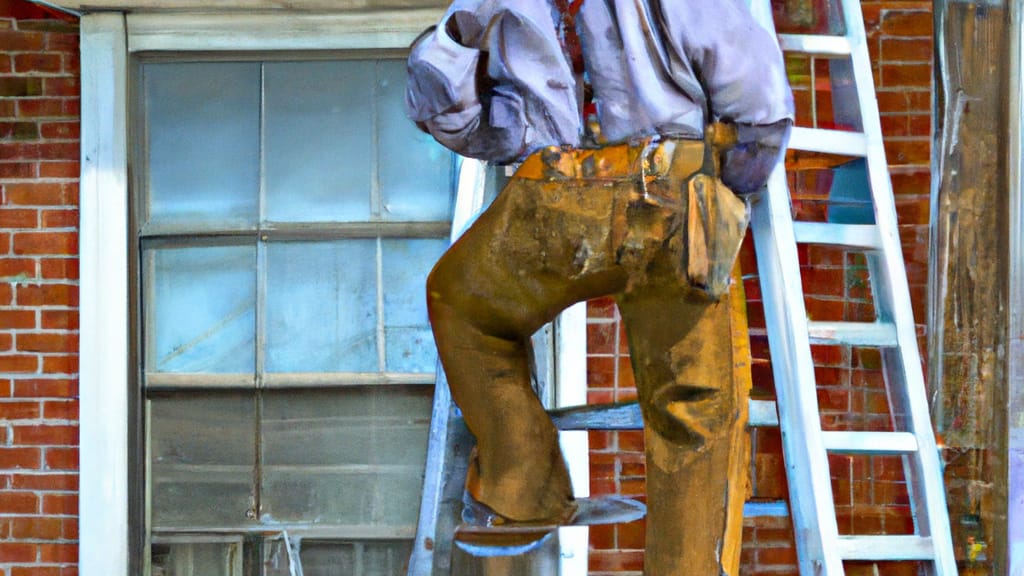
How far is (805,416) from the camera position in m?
2.42

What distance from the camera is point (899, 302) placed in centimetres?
260

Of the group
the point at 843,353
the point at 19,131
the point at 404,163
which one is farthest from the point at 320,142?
the point at 843,353

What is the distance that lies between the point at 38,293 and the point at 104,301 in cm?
20

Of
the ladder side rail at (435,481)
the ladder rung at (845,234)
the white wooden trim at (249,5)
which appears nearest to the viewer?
the ladder side rail at (435,481)

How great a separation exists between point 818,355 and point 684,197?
1546 millimetres

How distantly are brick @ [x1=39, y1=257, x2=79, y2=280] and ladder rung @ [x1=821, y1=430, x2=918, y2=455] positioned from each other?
1962 mm

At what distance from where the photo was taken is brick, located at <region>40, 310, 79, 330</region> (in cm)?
329

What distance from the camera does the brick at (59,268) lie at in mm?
3291

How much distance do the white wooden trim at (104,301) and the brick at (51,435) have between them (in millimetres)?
65

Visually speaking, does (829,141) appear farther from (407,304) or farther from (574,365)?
(407,304)

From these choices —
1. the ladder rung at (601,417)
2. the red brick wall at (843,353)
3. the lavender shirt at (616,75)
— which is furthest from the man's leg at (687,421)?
the red brick wall at (843,353)

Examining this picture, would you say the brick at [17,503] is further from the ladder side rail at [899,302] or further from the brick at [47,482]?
the ladder side rail at [899,302]

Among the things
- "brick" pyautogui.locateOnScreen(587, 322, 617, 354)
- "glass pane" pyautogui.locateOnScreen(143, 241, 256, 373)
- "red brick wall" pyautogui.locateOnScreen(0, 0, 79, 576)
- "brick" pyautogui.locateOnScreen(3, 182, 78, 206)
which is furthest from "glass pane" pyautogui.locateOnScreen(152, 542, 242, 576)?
"brick" pyautogui.locateOnScreen(587, 322, 617, 354)

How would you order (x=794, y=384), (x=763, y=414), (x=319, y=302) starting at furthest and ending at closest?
1. (x=319, y=302)
2. (x=763, y=414)
3. (x=794, y=384)
